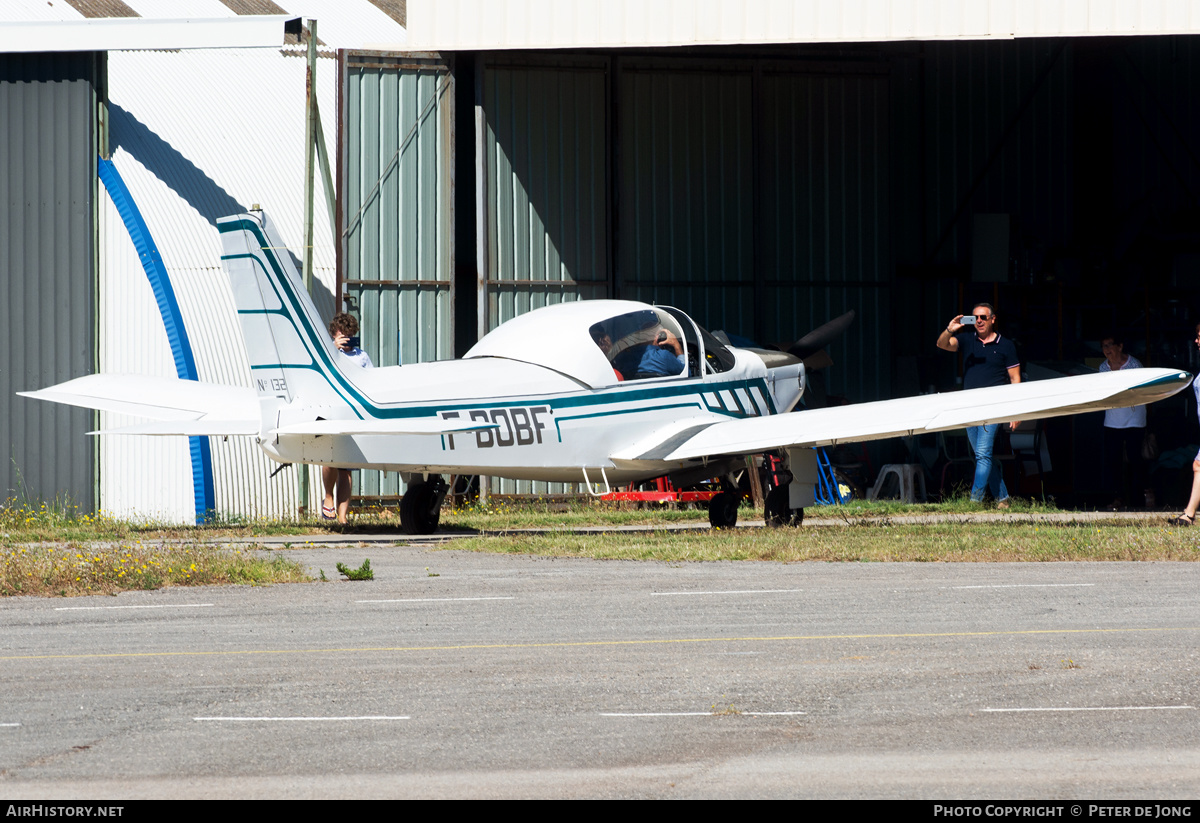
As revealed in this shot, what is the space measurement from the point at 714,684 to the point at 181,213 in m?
14.6

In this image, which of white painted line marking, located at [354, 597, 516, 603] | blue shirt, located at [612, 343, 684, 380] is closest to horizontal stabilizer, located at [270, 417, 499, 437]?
blue shirt, located at [612, 343, 684, 380]

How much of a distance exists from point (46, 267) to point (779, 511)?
963 cm

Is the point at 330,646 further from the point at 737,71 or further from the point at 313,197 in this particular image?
the point at 737,71

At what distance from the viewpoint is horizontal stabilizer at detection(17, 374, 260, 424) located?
14148mm

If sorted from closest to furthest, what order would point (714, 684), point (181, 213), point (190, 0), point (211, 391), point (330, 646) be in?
point (714, 684), point (330, 646), point (211, 391), point (181, 213), point (190, 0)

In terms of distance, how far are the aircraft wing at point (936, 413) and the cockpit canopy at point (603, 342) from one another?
0.79 m

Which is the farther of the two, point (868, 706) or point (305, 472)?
point (305, 472)

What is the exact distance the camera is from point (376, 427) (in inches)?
479

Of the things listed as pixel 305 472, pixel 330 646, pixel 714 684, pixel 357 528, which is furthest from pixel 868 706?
pixel 305 472

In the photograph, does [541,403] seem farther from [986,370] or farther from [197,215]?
[197,215]

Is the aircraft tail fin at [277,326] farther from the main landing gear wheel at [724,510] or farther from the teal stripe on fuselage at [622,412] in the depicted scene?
the main landing gear wheel at [724,510]

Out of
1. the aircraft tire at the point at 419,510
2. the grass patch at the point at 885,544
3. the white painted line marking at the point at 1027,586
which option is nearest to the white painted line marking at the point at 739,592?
the white painted line marking at the point at 1027,586

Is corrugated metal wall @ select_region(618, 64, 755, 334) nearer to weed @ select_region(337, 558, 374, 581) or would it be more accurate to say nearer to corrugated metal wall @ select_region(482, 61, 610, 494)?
corrugated metal wall @ select_region(482, 61, 610, 494)

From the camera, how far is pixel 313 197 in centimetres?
1917
